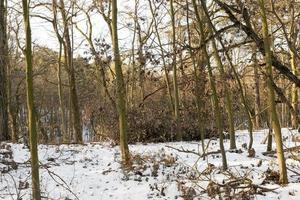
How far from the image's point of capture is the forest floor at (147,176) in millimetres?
7953

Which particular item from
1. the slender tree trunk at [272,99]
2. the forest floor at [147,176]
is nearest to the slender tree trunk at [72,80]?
the forest floor at [147,176]

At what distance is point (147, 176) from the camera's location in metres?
9.83

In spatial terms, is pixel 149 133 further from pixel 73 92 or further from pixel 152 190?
pixel 152 190

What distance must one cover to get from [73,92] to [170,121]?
5906mm

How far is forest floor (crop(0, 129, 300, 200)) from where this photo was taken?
7953mm

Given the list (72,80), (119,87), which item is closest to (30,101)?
(119,87)

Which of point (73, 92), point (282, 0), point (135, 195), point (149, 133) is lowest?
point (135, 195)

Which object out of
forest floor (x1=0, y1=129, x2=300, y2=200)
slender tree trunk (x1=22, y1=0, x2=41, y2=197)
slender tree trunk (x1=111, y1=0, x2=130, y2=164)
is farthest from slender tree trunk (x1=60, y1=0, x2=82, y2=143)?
slender tree trunk (x1=22, y1=0, x2=41, y2=197)

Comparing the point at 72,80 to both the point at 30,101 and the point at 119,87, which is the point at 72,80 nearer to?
the point at 119,87

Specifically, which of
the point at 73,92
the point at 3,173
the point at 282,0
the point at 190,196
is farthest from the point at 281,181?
the point at 73,92

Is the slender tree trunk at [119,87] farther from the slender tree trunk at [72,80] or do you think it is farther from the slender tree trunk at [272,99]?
the slender tree trunk at [72,80]

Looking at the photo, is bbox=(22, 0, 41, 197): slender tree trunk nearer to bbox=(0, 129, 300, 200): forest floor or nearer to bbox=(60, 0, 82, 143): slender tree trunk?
bbox=(0, 129, 300, 200): forest floor

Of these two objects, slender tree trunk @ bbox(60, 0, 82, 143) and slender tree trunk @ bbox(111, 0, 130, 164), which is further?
slender tree trunk @ bbox(60, 0, 82, 143)

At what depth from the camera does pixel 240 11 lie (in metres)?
8.84
